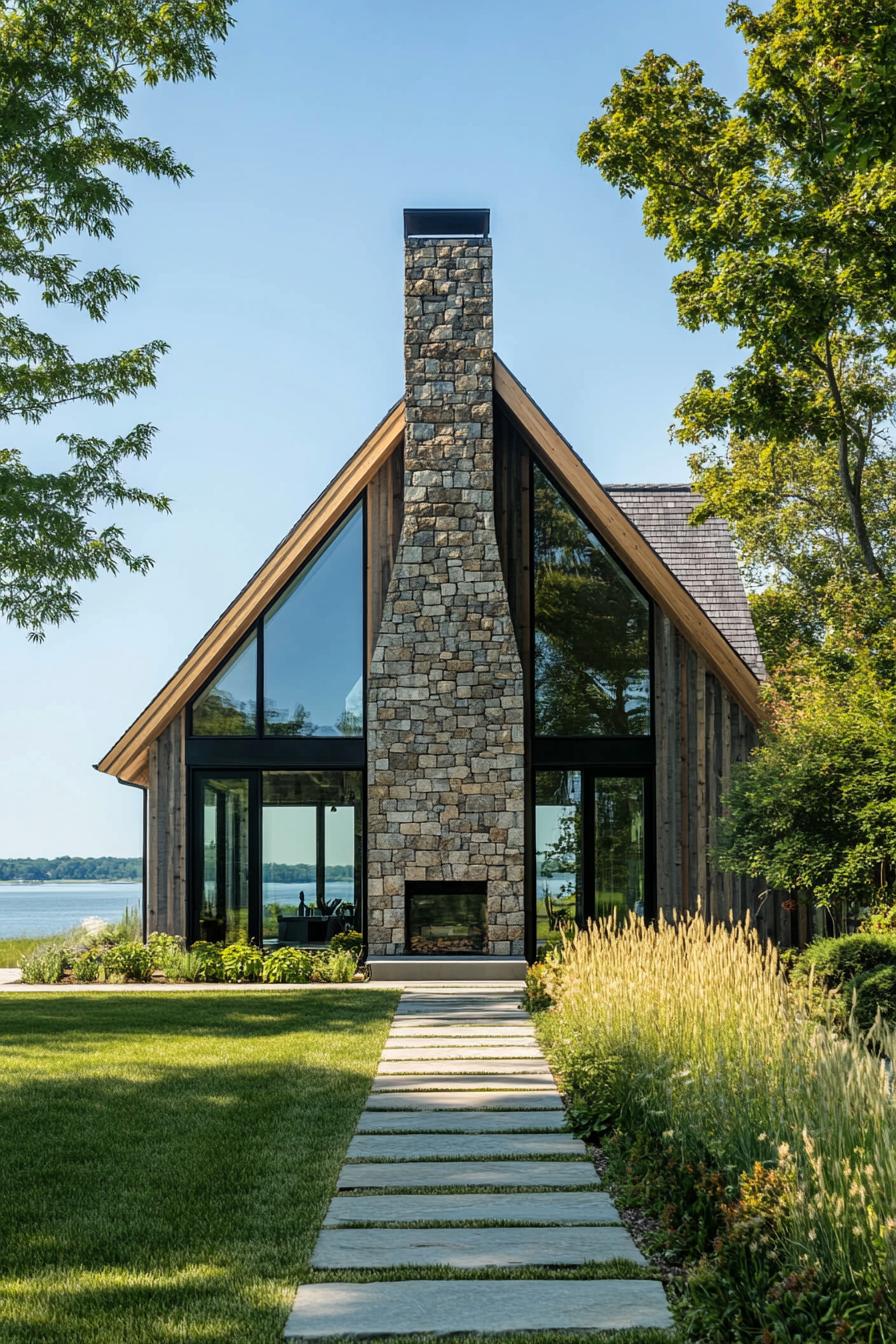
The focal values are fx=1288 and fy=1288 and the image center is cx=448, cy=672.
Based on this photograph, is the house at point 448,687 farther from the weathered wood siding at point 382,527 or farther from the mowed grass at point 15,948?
the mowed grass at point 15,948

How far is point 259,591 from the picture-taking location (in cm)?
1433

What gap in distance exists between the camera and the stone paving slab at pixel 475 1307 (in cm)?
376

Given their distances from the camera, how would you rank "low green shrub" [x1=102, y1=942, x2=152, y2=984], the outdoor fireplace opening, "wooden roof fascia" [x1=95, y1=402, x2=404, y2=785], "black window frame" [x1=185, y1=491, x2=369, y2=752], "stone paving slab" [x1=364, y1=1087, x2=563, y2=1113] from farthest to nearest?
"black window frame" [x1=185, y1=491, x2=369, y2=752], "wooden roof fascia" [x1=95, y1=402, x2=404, y2=785], the outdoor fireplace opening, "low green shrub" [x1=102, y1=942, x2=152, y2=984], "stone paving slab" [x1=364, y1=1087, x2=563, y2=1113]

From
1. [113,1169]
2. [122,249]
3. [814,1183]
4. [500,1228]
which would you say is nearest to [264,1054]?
[113,1169]

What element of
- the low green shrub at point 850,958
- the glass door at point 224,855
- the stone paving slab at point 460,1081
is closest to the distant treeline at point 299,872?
the glass door at point 224,855

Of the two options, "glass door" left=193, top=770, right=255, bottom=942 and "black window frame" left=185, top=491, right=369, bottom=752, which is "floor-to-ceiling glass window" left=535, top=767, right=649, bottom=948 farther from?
"glass door" left=193, top=770, right=255, bottom=942

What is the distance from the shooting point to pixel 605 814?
14680 millimetres

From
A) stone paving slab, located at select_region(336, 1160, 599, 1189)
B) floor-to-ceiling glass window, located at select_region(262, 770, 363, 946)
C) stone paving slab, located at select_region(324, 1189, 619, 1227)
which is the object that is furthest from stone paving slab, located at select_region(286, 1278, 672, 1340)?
floor-to-ceiling glass window, located at select_region(262, 770, 363, 946)

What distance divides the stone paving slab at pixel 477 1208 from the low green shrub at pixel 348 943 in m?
9.21

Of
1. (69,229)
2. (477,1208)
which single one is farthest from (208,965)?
(477,1208)

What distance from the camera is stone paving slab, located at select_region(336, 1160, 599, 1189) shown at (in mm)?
5395

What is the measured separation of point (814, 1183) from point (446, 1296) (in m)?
1.20

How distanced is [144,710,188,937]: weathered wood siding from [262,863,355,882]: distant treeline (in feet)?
3.15

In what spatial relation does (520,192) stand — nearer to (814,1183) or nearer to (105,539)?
(105,539)
